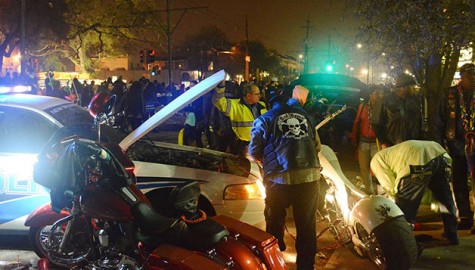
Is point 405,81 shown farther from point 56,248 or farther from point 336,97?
point 336,97

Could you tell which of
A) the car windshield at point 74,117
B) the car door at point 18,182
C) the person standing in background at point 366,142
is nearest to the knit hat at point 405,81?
the person standing in background at point 366,142

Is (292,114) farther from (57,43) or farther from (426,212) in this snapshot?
(57,43)

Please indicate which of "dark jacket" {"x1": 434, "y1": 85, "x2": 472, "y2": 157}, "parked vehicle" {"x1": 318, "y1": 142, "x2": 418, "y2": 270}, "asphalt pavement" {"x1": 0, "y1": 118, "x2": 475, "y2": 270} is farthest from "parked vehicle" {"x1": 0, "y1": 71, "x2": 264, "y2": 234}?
"dark jacket" {"x1": 434, "y1": 85, "x2": 472, "y2": 157}

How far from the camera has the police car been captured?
18.5ft

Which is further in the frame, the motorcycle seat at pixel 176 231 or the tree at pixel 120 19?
the tree at pixel 120 19

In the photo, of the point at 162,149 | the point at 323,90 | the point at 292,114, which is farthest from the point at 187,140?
the point at 292,114

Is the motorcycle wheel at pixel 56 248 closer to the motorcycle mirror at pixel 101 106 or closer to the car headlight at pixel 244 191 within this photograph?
the motorcycle mirror at pixel 101 106

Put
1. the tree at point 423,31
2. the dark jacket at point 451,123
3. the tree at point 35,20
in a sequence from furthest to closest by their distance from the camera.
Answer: the tree at point 35,20 < the tree at point 423,31 < the dark jacket at point 451,123

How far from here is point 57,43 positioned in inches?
1362

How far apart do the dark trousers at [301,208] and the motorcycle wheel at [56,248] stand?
5.49ft

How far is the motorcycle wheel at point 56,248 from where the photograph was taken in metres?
4.52

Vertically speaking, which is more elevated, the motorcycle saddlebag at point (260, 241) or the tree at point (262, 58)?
the tree at point (262, 58)

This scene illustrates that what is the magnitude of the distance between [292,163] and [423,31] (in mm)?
5625

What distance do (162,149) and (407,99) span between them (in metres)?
3.26
